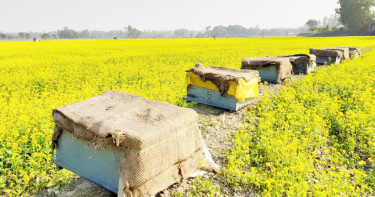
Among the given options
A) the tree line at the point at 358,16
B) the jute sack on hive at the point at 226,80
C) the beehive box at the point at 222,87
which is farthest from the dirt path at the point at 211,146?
the tree line at the point at 358,16

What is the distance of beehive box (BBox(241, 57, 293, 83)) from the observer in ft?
33.0

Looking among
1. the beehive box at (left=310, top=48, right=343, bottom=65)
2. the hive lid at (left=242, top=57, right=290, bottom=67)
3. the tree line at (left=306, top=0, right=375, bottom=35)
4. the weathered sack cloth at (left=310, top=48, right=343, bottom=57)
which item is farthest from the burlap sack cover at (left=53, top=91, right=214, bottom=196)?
the tree line at (left=306, top=0, right=375, bottom=35)

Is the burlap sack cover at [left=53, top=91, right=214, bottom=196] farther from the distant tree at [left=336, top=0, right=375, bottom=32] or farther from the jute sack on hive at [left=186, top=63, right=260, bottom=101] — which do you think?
the distant tree at [left=336, top=0, right=375, bottom=32]

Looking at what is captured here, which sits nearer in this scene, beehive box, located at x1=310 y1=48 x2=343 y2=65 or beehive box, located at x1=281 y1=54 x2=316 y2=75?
beehive box, located at x1=281 y1=54 x2=316 y2=75

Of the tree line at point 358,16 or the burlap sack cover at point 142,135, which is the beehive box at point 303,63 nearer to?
the burlap sack cover at point 142,135

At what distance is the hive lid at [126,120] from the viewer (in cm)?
303

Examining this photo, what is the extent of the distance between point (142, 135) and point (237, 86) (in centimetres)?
399

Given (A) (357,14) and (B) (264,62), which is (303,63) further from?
(A) (357,14)

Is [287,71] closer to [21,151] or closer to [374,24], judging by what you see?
→ [21,151]

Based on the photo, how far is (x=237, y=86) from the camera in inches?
259

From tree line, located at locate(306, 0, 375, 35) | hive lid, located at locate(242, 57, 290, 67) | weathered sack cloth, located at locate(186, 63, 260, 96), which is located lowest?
weathered sack cloth, located at locate(186, 63, 260, 96)

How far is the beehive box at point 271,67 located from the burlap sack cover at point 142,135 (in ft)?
23.0

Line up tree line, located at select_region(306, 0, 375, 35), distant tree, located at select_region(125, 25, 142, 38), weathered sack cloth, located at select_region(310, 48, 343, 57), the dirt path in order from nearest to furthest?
the dirt path
weathered sack cloth, located at select_region(310, 48, 343, 57)
tree line, located at select_region(306, 0, 375, 35)
distant tree, located at select_region(125, 25, 142, 38)

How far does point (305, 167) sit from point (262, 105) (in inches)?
128
